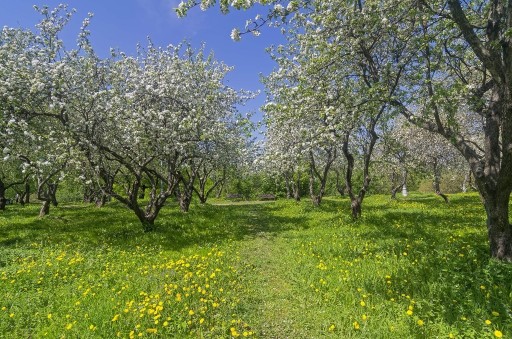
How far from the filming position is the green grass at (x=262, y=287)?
20.6 ft

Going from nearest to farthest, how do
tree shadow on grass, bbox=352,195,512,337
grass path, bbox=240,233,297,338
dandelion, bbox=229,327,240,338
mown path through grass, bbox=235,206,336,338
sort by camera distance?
dandelion, bbox=229,327,240,338 < tree shadow on grass, bbox=352,195,512,337 < mown path through grass, bbox=235,206,336,338 < grass path, bbox=240,233,297,338

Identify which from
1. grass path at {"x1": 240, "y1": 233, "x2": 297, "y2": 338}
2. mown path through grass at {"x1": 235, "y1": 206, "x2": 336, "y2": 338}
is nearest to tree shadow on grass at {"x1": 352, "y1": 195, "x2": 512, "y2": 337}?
mown path through grass at {"x1": 235, "y1": 206, "x2": 336, "y2": 338}

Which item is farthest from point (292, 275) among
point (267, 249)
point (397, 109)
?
point (397, 109)

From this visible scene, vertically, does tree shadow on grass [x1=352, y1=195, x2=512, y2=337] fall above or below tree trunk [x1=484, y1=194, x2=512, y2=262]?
below

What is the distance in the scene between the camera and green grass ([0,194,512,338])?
20.6ft

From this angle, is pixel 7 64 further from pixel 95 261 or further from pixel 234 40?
pixel 234 40

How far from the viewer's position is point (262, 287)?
8.66 m

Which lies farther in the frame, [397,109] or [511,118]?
[397,109]

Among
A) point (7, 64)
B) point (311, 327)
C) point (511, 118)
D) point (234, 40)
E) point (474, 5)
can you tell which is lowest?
point (311, 327)

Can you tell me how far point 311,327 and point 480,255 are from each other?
5978mm

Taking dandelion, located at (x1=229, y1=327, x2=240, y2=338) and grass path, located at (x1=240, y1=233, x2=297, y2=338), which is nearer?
dandelion, located at (x1=229, y1=327, x2=240, y2=338)

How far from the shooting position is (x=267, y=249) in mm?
13000

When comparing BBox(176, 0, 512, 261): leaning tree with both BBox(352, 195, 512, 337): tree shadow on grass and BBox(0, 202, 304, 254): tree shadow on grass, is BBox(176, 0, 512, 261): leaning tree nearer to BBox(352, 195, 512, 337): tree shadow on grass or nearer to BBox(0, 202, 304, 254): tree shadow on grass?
BBox(352, 195, 512, 337): tree shadow on grass

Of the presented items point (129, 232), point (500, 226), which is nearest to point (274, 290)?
point (500, 226)
